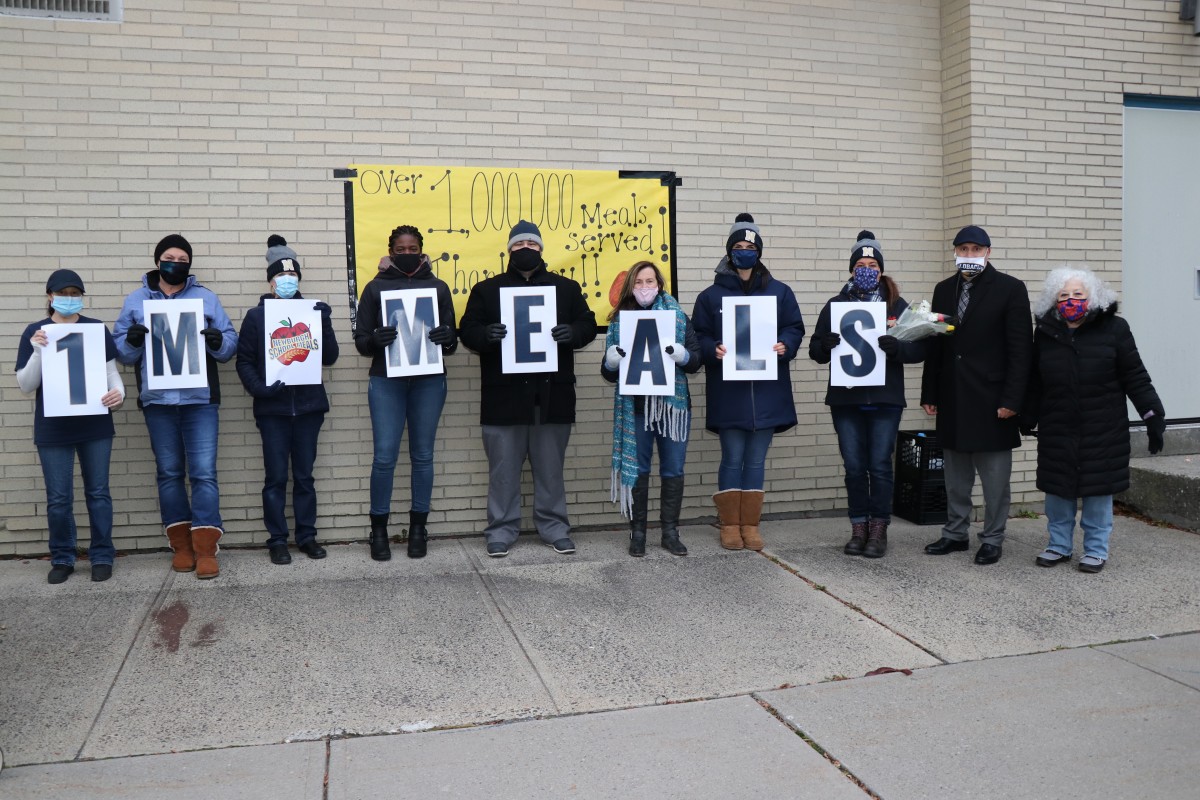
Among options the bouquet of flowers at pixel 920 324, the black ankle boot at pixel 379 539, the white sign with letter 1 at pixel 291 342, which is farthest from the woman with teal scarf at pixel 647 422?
the white sign with letter 1 at pixel 291 342

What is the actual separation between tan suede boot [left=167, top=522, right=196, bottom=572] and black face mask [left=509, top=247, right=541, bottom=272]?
2570mm

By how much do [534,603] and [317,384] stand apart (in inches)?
79.0

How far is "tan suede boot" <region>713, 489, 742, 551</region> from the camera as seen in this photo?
657cm

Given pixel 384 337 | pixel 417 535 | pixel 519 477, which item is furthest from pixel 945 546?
Result: pixel 384 337

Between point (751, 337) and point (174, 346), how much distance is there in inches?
137

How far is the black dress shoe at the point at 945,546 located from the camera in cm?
646

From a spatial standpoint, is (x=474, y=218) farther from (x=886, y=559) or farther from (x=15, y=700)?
(x=15, y=700)

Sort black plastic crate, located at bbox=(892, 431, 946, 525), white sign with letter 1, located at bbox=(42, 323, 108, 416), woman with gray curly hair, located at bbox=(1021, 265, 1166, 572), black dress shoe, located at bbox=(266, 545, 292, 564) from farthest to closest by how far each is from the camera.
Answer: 1. black plastic crate, located at bbox=(892, 431, 946, 525)
2. black dress shoe, located at bbox=(266, 545, 292, 564)
3. woman with gray curly hair, located at bbox=(1021, 265, 1166, 572)
4. white sign with letter 1, located at bbox=(42, 323, 108, 416)

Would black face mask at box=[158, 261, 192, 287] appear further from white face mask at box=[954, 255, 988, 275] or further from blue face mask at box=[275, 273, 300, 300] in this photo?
white face mask at box=[954, 255, 988, 275]

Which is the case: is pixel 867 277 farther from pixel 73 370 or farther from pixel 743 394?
pixel 73 370

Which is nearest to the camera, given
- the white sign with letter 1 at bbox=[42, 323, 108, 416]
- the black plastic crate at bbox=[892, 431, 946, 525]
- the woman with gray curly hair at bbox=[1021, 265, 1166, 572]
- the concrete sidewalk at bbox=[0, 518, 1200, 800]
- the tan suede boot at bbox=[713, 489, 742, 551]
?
the concrete sidewalk at bbox=[0, 518, 1200, 800]

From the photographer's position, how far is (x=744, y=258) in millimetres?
6387

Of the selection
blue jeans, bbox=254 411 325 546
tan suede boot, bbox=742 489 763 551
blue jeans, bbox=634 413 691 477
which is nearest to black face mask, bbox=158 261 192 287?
blue jeans, bbox=254 411 325 546

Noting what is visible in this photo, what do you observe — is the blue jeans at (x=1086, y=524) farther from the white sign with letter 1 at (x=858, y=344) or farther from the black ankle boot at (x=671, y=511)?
the black ankle boot at (x=671, y=511)
